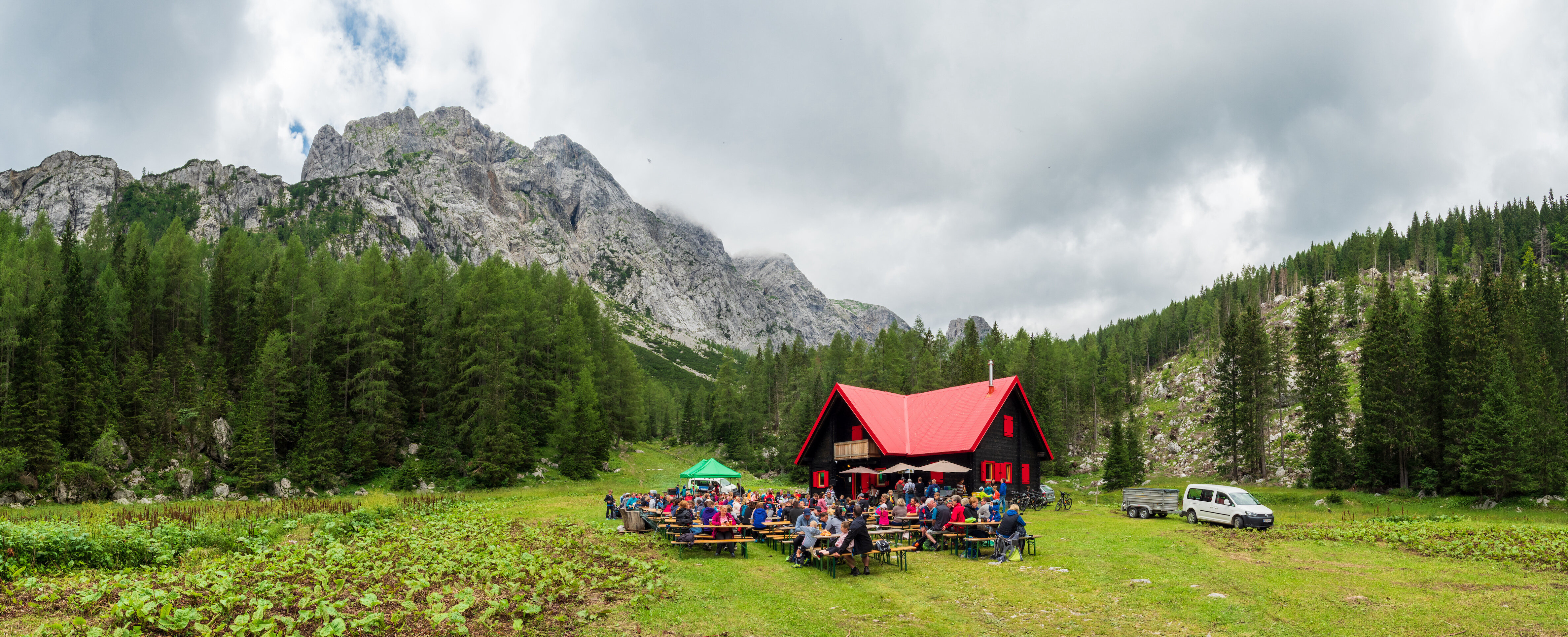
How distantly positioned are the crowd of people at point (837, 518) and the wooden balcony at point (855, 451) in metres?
9.24

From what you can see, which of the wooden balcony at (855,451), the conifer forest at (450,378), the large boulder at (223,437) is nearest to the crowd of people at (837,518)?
the wooden balcony at (855,451)

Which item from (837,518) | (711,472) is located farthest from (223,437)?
(837,518)

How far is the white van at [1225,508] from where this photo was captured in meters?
25.8

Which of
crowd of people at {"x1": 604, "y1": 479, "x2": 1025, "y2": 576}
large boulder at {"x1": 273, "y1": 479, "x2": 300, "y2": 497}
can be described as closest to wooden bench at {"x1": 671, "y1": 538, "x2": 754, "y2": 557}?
crowd of people at {"x1": 604, "y1": 479, "x2": 1025, "y2": 576}

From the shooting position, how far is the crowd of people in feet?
54.8

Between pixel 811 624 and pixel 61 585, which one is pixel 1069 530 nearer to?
pixel 811 624

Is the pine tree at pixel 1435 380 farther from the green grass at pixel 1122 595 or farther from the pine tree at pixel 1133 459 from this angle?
the green grass at pixel 1122 595

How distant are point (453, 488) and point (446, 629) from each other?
38.7m

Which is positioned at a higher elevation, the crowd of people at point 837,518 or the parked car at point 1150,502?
the crowd of people at point 837,518

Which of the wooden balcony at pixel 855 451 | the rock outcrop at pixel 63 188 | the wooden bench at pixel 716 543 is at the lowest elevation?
the wooden bench at pixel 716 543

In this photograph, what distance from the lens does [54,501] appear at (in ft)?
114

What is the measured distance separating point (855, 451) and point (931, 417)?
5.05m

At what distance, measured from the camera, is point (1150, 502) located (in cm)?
3139

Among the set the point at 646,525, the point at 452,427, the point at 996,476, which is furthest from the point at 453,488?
the point at 996,476
